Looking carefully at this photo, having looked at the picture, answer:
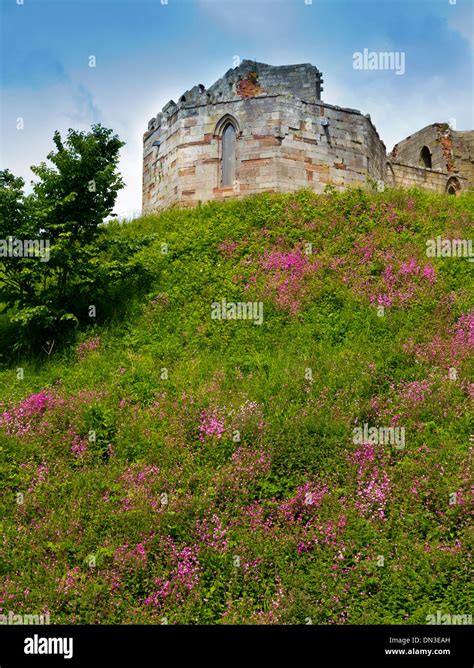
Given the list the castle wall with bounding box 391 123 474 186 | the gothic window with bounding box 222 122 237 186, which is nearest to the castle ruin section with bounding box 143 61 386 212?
the gothic window with bounding box 222 122 237 186

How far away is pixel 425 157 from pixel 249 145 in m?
16.6

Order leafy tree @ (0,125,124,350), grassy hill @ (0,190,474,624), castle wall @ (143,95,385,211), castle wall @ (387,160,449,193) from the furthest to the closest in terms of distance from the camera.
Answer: castle wall @ (387,160,449,193), castle wall @ (143,95,385,211), leafy tree @ (0,125,124,350), grassy hill @ (0,190,474,624)

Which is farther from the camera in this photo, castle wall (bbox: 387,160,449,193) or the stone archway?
castle wall (bbox: 387,160,449,193)

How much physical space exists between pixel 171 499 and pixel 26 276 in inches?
316

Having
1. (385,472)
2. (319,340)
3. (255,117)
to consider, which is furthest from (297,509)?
(255,117)

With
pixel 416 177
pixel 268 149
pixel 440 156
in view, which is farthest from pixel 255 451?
pixel 440 156

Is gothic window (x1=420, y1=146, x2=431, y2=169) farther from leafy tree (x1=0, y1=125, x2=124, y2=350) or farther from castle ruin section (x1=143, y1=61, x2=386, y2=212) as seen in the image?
leafy tree (x1=0, y1=125, x2=124, y2=350)

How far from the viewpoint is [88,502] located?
948 cm

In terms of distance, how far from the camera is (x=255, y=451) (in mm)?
10062

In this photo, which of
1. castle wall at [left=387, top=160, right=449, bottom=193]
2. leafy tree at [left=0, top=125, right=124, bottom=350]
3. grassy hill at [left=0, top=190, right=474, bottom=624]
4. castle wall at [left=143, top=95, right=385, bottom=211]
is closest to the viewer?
grassy hill at [left=0, top=190, right=474, bottom=624]

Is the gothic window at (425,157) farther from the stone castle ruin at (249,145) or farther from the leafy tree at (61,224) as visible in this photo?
the leafy tree at (61,224)

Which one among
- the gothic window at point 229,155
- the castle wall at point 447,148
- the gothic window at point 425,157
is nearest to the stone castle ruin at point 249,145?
the gothic window at point 229,155

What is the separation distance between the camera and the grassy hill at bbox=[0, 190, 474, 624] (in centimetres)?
796

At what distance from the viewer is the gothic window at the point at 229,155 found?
75.6 feet
